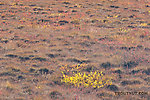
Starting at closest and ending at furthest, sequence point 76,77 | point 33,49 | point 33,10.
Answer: point 76,77 → point 33,49 → point 33,10

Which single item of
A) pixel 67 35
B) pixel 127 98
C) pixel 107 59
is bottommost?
pixel 127 98

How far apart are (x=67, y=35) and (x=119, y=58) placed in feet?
17.4

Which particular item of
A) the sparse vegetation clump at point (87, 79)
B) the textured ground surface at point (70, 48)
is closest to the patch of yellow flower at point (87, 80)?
the sparse vegetation clump at point (87, 79)

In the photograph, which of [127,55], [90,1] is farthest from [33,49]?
[90,1]

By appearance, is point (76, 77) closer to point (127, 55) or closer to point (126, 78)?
point (126, 78)

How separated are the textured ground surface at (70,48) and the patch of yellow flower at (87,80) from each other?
292 mm

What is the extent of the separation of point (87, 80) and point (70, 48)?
4.36 meters

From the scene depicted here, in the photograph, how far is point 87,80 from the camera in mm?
10781

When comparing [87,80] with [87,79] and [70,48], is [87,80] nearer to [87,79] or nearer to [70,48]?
[87,79]

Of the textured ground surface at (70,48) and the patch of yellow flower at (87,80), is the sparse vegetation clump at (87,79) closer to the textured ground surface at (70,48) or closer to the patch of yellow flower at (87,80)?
the patch of yellow flower at (87,80)

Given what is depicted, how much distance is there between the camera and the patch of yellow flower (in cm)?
1049

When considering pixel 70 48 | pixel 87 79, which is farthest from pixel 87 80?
pixel 70 48

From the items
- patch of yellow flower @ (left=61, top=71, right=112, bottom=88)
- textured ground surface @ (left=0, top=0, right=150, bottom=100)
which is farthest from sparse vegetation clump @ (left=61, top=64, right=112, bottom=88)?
textured ground surface @ (left=0, top=0, right=150, bottom=100)

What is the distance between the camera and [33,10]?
966 inches
